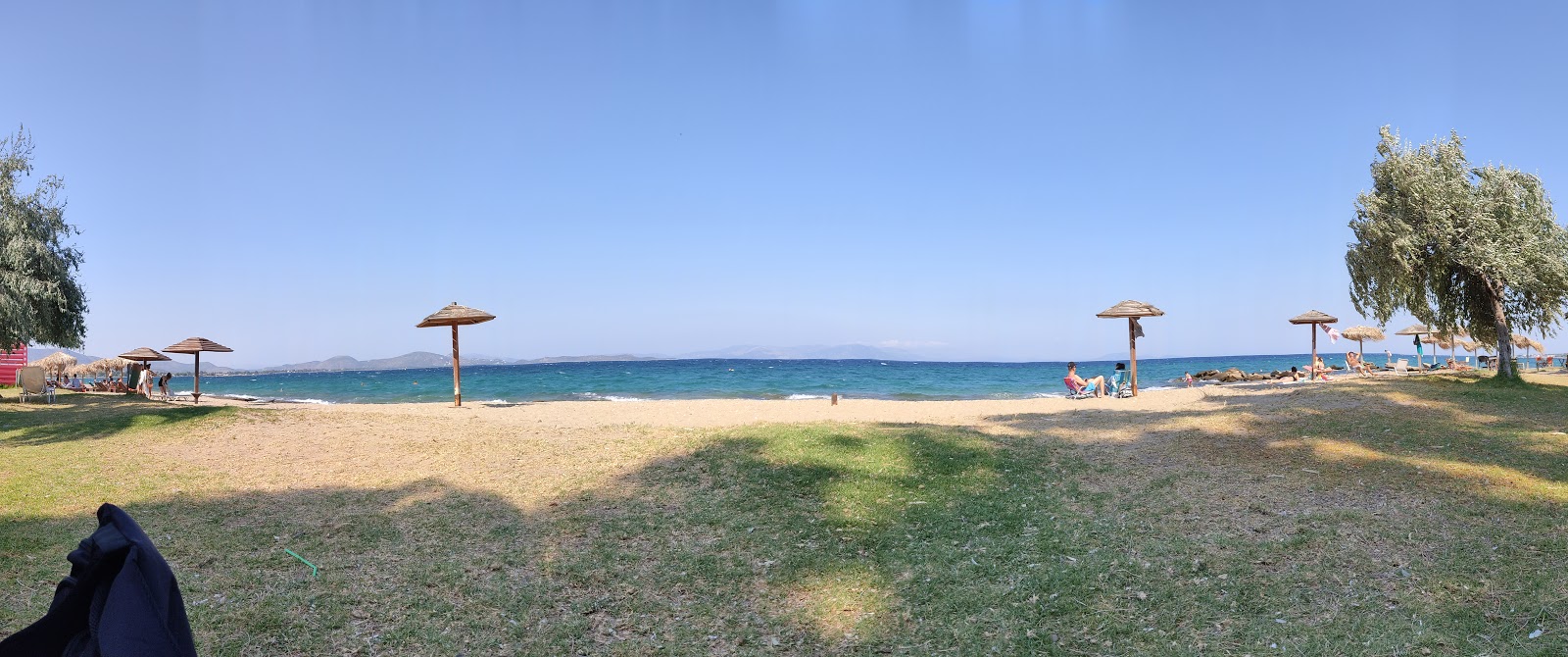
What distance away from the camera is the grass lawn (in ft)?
18.9

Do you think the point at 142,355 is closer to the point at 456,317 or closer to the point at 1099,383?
the point at 456,317

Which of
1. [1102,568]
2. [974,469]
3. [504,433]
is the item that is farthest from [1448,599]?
[504,433]

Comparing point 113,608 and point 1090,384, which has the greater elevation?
point 113,608

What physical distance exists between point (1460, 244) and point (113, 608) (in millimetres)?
24322

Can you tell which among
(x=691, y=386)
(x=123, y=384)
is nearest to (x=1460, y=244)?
(x=691, y=386)

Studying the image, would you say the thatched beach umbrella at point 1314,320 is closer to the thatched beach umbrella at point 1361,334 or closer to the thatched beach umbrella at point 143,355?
the thatched beach umbrella at point 1361,334

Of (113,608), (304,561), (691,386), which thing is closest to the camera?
(113,608)

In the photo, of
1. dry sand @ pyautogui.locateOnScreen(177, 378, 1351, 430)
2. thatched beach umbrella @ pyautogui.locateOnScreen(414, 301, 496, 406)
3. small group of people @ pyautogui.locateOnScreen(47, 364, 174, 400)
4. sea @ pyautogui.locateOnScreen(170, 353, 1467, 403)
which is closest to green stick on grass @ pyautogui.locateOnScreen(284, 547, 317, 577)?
dry sand @ pyautogui.locateOnScreen(177, 378, 1351, 430)

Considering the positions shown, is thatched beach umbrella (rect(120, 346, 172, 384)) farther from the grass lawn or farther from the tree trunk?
the tree trunk

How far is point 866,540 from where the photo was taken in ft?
25.5

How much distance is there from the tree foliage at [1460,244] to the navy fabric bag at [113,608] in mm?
23453

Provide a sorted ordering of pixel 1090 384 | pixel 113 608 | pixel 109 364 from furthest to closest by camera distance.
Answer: pixel 109 364, pixel 1090 384, pixel 113 608

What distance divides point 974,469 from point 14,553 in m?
10.3

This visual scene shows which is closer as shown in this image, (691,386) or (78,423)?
(78,423)
